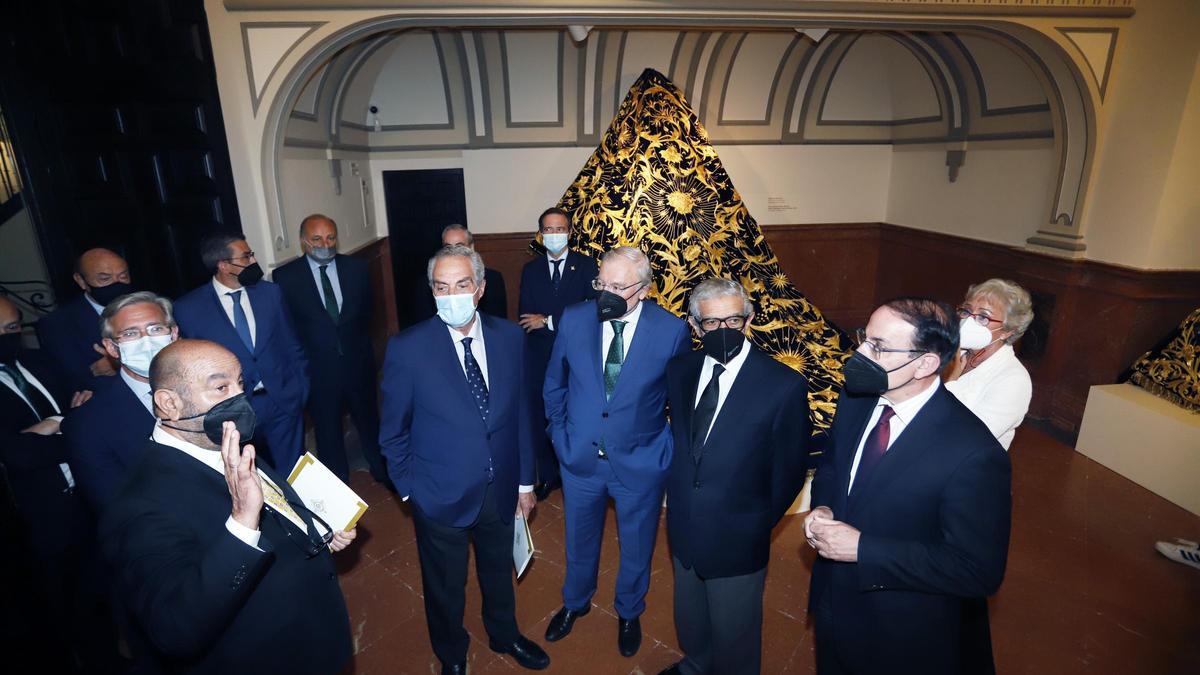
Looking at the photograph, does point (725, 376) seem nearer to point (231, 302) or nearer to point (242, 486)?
point (242, 486)

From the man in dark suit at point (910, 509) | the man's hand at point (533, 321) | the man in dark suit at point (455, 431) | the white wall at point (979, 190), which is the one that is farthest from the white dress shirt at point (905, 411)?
the white wall at point (979, 190)

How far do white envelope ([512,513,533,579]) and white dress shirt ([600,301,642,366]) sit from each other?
75 cm

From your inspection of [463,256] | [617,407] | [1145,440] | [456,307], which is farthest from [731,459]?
[1145,440]

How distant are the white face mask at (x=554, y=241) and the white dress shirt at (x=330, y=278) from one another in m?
1.39

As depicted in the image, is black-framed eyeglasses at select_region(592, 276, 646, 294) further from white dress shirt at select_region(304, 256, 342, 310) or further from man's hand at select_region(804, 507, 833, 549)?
white dress shirt at select_region(304, 256, 342, 310)

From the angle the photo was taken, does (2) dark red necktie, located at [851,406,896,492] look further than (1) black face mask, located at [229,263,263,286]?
No

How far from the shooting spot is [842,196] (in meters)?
7.26

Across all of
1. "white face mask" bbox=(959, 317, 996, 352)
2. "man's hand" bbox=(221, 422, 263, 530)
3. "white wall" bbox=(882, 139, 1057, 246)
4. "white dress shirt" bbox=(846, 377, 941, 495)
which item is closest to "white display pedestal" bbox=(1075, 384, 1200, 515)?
Result: "white wall" bbox=(882, 139, 1057, 246)

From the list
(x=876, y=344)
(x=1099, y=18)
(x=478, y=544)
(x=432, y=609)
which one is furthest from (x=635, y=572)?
(x=1099, y=18)

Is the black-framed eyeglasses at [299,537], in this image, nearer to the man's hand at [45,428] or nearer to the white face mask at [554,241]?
the man's hand at [45,428]

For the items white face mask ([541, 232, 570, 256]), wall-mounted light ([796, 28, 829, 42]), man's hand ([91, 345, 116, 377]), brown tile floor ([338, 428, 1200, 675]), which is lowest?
brown tile floor ([338, 428, 1200, 675])

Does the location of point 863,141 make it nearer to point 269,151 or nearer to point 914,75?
point 914,75

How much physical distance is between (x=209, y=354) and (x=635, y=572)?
184 centimetres

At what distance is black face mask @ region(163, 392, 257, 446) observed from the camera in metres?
1.46
